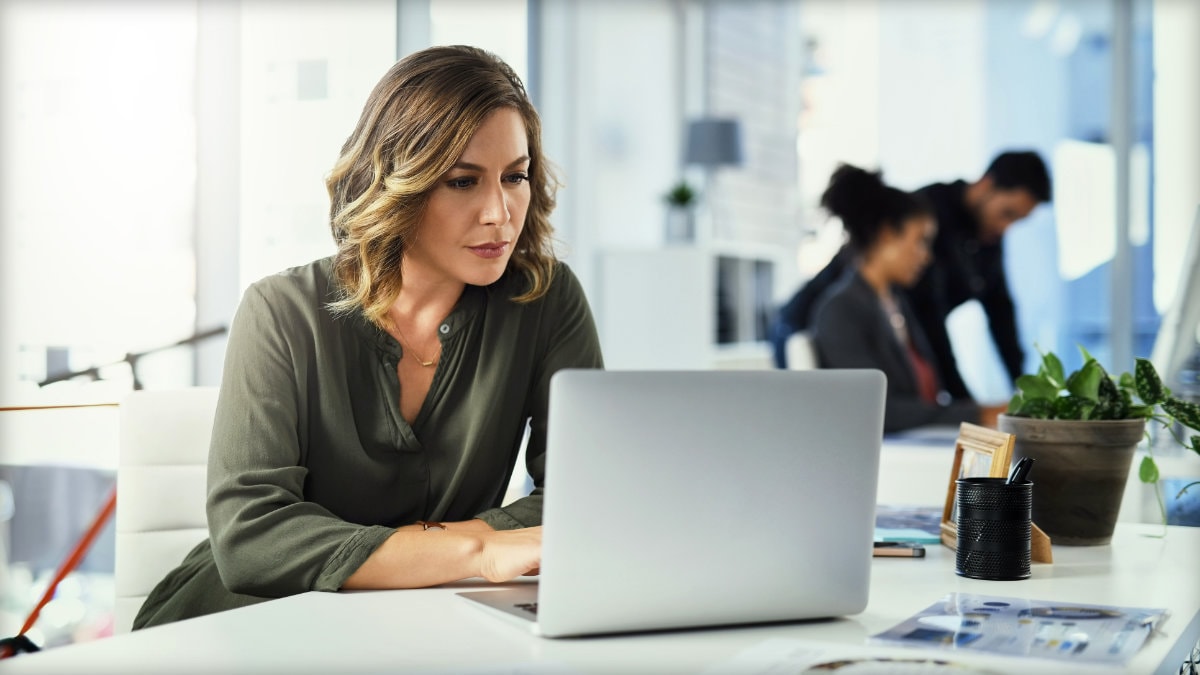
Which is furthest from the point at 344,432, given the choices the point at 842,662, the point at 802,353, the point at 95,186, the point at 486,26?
the point at 486,26

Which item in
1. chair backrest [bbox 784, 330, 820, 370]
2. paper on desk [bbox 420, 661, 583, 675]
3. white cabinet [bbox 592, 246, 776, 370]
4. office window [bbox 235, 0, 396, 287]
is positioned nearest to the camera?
paper on desk [bbox 420, 661, 583, 675]

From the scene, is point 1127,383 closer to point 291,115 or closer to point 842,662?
point 842,662

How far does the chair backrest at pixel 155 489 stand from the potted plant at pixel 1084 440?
117cm

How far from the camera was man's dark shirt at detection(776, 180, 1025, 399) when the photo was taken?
547 centimetres

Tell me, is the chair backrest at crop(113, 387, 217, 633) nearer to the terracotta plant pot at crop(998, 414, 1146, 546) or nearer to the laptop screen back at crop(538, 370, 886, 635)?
the laptop screen back at crop(538, 370, 886, 635)

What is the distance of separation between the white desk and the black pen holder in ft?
0.06

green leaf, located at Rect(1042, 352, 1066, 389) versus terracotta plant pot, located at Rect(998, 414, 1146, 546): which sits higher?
green leaf, located at Rect(1042, 352, 1066, 389)

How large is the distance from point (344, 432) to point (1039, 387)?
966 mm

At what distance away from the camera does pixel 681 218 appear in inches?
220

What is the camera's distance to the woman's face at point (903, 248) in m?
3.99

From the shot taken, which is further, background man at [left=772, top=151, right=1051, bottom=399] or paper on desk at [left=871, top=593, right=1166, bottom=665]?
background man at [left=772, top=151, right=1051, bottom=399]

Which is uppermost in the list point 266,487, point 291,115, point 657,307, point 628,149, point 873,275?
point 628,149

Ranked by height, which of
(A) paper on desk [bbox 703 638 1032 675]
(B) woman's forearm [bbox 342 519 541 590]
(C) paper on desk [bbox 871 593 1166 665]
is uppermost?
(B) woman's forearm [bbox 342 519 541 590]

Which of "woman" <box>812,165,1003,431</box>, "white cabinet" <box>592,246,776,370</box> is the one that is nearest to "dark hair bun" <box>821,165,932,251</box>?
"woman" <box>812,165,1003,431</box>
